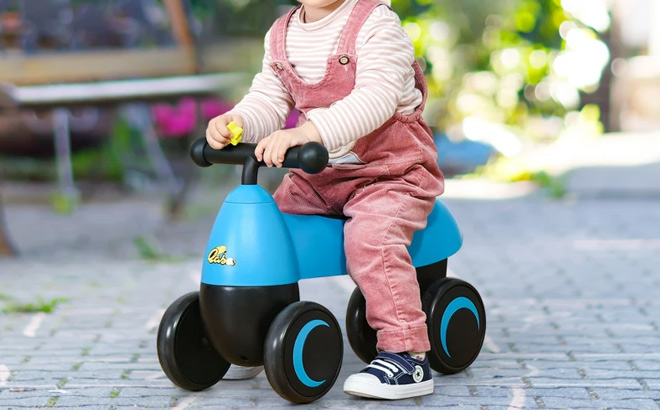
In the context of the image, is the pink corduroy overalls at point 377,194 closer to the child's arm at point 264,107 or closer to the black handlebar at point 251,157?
the child's arm at point 264,107

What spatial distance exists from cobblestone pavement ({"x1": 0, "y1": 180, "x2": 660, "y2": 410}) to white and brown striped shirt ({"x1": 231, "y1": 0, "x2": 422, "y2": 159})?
2.30ft

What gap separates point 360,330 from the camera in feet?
8.91

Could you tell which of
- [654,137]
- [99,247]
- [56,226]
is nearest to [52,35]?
[56,226]

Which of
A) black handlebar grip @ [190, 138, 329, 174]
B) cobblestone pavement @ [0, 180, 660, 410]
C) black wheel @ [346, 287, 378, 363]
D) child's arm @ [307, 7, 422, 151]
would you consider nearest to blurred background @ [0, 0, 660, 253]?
cobblestone pavement @ [0, 180, 660, 410]

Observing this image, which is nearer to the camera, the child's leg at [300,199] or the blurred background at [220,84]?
the child's leg at [300,199]

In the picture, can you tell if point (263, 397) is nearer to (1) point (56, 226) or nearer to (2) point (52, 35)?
(1) point (56, 226)

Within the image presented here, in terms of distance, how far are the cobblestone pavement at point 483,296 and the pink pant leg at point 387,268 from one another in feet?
0.60

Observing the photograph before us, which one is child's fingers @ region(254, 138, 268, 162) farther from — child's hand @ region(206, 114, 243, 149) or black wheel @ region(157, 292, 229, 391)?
black wheel @ region(157, 292, 229, 391)

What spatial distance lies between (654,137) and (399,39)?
26.9 feet

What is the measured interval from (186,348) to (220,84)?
3.15 metres

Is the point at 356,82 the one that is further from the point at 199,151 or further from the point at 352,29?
the point at 199,151

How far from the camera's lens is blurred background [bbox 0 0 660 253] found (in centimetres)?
548

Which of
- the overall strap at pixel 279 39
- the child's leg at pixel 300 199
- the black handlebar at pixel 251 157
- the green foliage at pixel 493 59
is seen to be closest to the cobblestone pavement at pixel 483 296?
the child's leg at pixel 300 199

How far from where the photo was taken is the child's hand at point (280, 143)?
90.3 inches
